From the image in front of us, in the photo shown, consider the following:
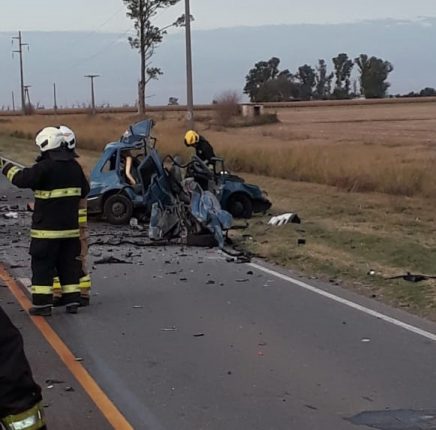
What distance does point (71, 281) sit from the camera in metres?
9.13

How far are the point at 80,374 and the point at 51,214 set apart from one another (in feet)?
7.84

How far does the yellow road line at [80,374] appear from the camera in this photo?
5895 millimetres

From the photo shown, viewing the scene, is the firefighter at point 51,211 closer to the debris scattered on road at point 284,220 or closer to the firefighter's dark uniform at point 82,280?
the firefighter's dark uniform at point 82,280

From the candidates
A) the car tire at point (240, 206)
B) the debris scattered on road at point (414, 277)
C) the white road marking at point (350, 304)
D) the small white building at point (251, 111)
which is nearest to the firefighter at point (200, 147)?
the car tire at point (240, 206)

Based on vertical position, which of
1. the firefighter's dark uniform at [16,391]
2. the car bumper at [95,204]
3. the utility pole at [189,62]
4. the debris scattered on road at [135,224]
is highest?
the utility pole at [189,62]

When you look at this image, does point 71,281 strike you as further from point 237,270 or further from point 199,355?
→ point 237,270

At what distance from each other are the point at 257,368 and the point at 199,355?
1.88 feet

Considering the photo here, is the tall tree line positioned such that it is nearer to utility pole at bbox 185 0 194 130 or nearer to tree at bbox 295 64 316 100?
tree at bbox 295 64 316 100

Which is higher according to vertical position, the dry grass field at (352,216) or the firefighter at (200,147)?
the firefighter at (200,147)

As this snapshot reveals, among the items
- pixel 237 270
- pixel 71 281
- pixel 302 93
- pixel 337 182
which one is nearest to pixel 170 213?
pixel 237 270

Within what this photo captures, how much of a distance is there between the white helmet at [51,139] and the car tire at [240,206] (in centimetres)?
846

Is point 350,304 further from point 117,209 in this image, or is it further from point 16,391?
point 117,209

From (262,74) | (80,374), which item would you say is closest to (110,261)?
(80,374)

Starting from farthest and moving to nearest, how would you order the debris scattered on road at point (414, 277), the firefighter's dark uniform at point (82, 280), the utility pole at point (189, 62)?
the utility pole at point (189, 62) < the debris scattered on road at point (414, 277) < the firefighter's dark uniform at point (82, 280)
